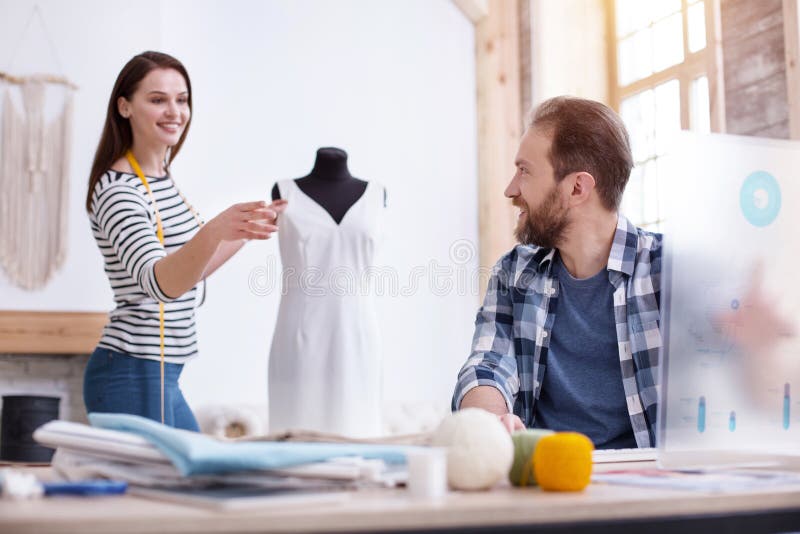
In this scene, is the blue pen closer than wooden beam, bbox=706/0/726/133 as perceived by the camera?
Yes

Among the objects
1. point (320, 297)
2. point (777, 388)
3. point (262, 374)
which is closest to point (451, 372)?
point (262, 374)

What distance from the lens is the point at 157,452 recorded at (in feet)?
2.73

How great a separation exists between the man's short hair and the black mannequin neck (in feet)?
3.30

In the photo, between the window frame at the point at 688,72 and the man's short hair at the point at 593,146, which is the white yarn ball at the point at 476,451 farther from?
the window frame at the point at 688,72

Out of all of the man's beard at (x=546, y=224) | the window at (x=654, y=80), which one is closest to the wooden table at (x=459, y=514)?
the man's beard at (x=546, y=224)

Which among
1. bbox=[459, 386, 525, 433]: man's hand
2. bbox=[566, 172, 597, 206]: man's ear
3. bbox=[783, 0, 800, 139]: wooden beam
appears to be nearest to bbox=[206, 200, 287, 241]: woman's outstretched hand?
bbox=[459, 386, 525, 433]: man's hand

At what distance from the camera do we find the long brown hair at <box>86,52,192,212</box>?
2.26m

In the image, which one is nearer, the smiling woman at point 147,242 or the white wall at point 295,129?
the smiling woman at point 147,242

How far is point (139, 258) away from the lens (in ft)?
6.54

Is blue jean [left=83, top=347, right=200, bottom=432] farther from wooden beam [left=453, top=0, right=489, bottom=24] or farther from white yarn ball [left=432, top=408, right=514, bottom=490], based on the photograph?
wooden beam [left=453, top=0, right=489, bottom=24]

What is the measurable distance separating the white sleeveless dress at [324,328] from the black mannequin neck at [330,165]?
9 cm

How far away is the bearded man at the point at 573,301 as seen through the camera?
1680 mm

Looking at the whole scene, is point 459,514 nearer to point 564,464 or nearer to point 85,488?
point 564,464

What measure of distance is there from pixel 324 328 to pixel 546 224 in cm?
103
